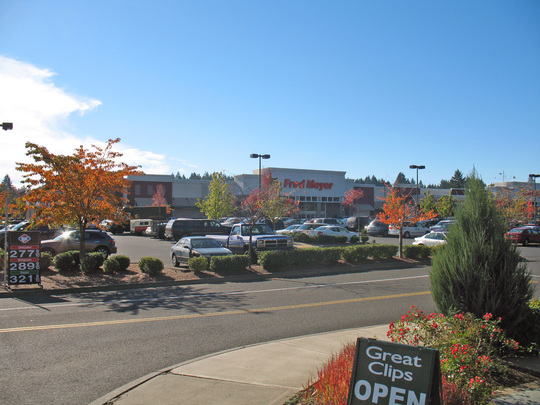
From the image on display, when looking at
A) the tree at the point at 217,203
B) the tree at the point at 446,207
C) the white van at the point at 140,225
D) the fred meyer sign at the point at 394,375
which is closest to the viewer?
the fred meyer sign at the point at 394,375

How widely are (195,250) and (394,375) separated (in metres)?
15.1

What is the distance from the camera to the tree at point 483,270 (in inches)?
251

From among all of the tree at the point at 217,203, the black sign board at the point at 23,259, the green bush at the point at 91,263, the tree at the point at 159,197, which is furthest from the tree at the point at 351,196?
the black sign board at the point at 23,259

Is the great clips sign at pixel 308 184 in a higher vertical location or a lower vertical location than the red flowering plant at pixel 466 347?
higher

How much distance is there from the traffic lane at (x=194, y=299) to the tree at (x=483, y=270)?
17.7 feet

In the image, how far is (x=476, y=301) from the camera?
21.2 ft

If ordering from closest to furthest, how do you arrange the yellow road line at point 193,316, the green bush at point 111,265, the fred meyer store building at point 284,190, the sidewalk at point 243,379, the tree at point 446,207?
the sidewalk at point 243,379 < the yellow road line at point 193,316 < the green bush at point 111,265 < the tree at point 446,207 < the fred meyer store building at point 284,190

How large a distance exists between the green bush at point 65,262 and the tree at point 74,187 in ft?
1.35

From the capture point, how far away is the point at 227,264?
16.8 metres

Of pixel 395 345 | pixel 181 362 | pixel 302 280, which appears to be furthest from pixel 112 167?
pixel 395 345

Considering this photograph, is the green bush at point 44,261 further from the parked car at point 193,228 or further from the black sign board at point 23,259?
the parked car at point 193,228

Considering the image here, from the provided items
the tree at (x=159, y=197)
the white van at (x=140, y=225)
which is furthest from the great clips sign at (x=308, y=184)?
the white van at (x=140, y=225)

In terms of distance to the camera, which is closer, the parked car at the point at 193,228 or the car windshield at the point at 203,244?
the car windshield at the point at 203,244

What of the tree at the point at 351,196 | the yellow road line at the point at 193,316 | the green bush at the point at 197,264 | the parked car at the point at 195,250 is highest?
the tree at the point at 351,196
